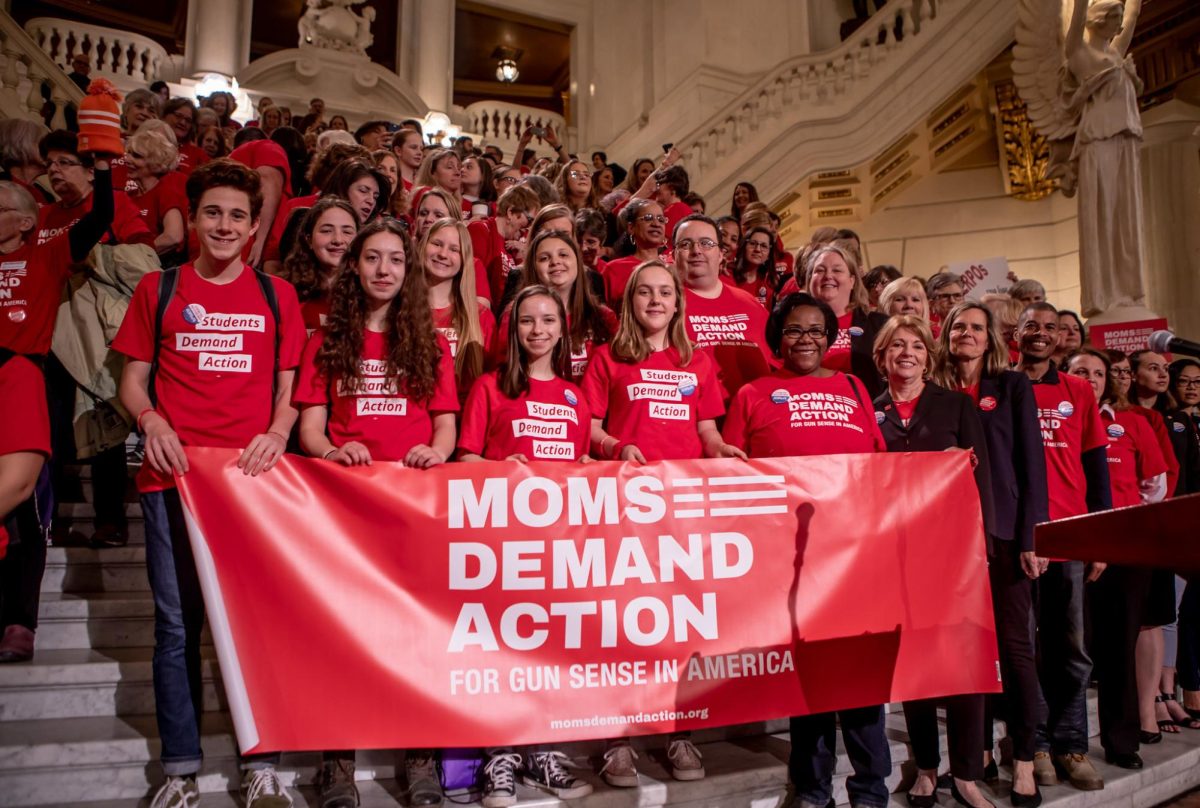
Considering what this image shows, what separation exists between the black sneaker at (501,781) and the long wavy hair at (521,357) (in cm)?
134

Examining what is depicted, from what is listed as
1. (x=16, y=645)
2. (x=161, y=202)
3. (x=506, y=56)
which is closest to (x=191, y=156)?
(x=161, y=202)

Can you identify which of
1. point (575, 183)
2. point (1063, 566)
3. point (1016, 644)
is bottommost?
point (1016, 644)

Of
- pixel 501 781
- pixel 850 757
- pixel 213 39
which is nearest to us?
pixel 501 781

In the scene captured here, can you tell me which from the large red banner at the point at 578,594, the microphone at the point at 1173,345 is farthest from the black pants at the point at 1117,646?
the microphone at the point at 1173,345

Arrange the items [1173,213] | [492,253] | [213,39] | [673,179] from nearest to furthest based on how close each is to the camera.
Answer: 1. [492,253]
2. [673,179]
3. [1173,213]
4. [213,39]

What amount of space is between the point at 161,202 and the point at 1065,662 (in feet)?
17.1

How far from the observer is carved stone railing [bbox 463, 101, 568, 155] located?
19.1 m

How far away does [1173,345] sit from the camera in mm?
2879

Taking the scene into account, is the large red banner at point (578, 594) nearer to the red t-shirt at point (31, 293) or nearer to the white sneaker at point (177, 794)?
the white sneaker at point (177, 794)

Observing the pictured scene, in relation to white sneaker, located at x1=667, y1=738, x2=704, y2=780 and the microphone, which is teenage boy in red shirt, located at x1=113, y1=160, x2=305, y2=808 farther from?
the microphone

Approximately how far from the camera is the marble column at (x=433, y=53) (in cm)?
1852

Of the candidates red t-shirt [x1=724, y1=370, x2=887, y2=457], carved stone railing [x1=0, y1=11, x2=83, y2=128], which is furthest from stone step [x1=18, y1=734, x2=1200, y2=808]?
carved stone railing [x1=0, y1=11, x2=83, y2=128]

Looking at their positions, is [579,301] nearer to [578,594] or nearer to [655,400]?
[655,400]

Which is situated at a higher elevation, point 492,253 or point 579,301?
point 492,253
